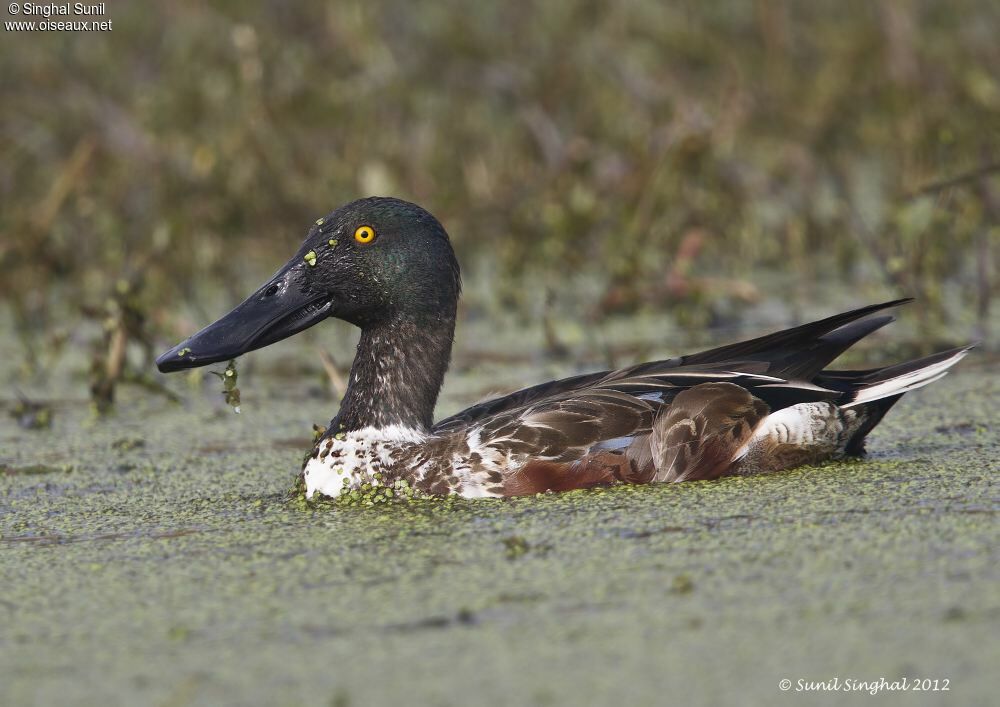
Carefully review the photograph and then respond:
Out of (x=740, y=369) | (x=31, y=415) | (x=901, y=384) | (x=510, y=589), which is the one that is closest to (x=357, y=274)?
(x=740, y=369)

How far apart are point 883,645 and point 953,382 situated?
3439 millimetres

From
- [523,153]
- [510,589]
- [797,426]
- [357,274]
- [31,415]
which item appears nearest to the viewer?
[510,589]

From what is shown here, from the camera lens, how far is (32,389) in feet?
23.6

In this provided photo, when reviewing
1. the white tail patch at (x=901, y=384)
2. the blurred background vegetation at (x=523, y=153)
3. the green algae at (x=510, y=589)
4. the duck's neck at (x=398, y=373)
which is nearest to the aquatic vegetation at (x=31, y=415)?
the blurred background vegetation at (x=523, y=153)

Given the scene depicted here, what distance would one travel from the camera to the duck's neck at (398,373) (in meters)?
4.89

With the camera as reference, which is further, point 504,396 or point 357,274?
point 504,396

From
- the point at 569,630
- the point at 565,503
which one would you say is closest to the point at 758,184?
the point at 565,503

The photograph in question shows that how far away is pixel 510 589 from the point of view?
3566 millimetres

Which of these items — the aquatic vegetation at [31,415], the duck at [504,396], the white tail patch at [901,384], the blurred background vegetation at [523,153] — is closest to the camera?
the duck at [504,396]

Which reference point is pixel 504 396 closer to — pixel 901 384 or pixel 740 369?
pixel 740 369

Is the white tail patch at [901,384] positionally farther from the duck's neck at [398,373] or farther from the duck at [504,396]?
the duck's neck at [398,373]

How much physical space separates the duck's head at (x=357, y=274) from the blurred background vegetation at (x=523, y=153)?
1627mm

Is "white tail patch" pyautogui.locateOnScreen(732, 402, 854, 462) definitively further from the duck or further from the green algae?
the green algae

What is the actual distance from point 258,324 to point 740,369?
1496 mm
